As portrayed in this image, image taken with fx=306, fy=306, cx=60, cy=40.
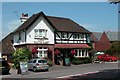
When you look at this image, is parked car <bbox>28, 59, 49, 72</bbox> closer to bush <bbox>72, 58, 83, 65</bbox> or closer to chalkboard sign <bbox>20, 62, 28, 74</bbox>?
chalkboard sign <bbox>20, 62, 28, 74</bbox>

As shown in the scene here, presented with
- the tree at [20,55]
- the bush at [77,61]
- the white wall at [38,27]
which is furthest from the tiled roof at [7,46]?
the bush at [77,61]

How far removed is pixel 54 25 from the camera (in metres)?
50.3

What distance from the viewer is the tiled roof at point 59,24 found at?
47.2 metres

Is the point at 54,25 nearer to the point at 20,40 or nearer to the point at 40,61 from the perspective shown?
the point at 20,40

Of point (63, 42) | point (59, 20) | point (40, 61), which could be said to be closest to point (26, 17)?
point (59, 20)

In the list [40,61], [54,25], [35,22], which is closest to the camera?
[40,61]

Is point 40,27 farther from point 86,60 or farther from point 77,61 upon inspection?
point 86,60

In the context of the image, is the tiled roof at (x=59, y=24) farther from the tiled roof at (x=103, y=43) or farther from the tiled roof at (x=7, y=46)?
the tiled roof at (x=103, y=43)

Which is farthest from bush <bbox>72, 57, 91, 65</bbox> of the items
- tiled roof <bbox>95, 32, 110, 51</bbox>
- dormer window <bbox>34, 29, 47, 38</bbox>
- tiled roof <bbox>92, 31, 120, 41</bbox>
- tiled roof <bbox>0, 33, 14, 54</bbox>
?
tiled roof <bbox>92, 31, 120, 41</bbox>

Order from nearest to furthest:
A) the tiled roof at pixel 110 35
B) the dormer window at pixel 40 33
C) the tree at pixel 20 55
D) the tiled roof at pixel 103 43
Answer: the tree at pixel 20 55, the dormer window at pixel 40 33, the tiled roof at pixel 103 43, the tiled roof at pixel 110 35

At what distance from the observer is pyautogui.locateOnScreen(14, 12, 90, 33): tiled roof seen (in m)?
47.2

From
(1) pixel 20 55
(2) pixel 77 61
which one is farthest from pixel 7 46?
(2) pixel 77 61

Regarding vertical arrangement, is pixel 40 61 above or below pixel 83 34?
below

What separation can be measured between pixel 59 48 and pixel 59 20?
27.2ft
